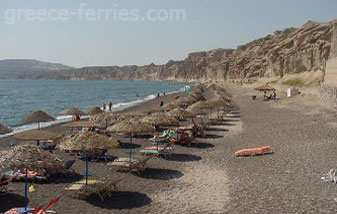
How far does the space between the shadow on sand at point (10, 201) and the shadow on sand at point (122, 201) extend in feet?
5.90

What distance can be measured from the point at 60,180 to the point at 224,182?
526cm

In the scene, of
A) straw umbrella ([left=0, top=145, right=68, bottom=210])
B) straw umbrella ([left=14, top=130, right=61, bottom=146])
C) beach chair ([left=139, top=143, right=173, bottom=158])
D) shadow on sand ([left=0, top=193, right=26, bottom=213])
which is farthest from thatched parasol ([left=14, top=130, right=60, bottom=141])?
beach chair ([left=139, top=143, right=173, bottom=158])

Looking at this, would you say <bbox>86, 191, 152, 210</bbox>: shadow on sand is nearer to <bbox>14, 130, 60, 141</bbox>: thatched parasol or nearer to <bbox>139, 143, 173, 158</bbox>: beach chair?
<bbox>14, 130, 60, 141</bbox>: thatched parasol

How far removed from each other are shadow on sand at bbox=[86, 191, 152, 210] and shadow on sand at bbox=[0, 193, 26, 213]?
1.80 meters

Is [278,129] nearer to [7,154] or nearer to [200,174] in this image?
[200,174]

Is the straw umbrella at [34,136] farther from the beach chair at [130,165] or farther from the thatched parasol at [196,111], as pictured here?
the thatched parasol at [196,111]

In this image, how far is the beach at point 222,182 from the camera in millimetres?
9461

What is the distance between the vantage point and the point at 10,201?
1012 cm

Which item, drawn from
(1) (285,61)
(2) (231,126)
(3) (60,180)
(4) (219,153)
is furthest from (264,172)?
(1) (285,61)

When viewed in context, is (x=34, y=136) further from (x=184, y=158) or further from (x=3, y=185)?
(x=184, y=158)

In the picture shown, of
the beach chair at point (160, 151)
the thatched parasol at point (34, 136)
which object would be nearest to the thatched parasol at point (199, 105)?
the beach chair at point (160, 151)

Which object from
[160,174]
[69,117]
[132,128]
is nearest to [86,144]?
[160,174]

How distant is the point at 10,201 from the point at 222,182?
20.0ft

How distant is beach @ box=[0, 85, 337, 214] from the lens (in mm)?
9461
